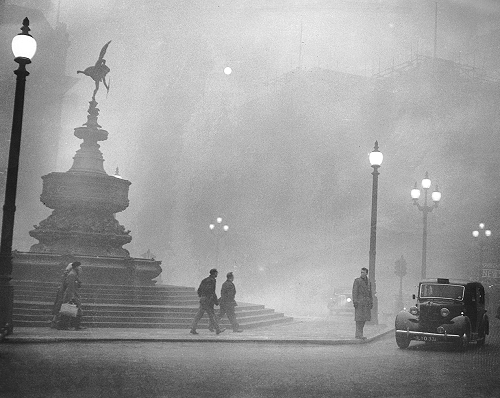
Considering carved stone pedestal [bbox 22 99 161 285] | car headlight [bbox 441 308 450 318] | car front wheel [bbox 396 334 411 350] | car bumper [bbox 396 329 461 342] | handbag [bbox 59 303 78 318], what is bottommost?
car front wheel [bbox 396 334 411 350]

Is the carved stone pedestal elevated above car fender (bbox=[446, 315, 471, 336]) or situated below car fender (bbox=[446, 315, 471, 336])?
above

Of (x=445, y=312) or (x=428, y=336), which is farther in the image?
(x=445, y=312)

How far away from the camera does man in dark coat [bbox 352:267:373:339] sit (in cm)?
1559

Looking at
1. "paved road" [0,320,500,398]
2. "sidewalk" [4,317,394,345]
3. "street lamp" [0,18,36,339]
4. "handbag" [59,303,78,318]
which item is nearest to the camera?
"paved road" [0,320,500,398]

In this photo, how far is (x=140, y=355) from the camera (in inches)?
431

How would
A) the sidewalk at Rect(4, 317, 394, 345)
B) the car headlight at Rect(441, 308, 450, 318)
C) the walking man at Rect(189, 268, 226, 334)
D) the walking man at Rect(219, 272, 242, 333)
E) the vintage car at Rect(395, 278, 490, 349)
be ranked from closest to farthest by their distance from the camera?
the sidewalk at Rect(4, 317, 394, 345) < the vintage car at Rect(395, 278, 490, 349) < the car headlight at Rect(441, 308, 450, 318) < the walking man at Rect(189, 268, 226, 334) < the walking man at Rect(219, 272, 242, 333)

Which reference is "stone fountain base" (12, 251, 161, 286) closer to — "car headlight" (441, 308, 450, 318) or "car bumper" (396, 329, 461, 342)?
"car bumper" (396, 329, 461, 342)

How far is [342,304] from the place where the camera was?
28.2 meters

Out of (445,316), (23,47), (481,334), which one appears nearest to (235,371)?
(445,316)

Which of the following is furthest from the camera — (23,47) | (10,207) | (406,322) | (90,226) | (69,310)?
(90,226)

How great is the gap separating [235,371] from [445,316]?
6.80 m

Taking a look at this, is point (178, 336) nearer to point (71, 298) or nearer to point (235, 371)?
point (71, 298)

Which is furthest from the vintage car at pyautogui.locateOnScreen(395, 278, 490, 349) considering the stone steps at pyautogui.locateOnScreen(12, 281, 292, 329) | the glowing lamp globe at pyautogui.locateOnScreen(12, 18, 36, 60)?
the glowing lamp globe at pyautogui.locateOnScreen(12, 18, 36, 60)

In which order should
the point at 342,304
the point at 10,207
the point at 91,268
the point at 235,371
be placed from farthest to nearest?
1. the point at 342,304
2. the point at 91,268
3. the point at 10,207
4. the point at 235,371
